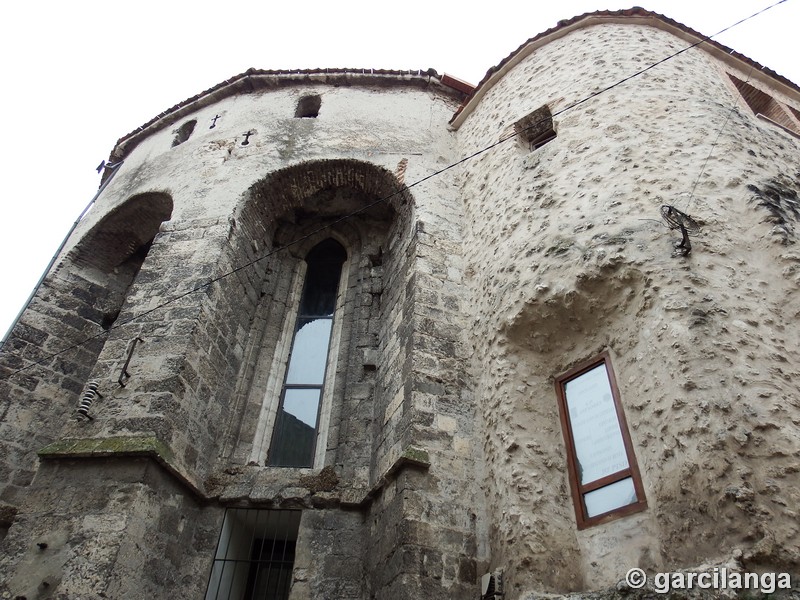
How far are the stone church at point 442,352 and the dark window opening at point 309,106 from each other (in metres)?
0.33

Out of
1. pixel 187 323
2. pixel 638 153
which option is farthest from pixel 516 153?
pixel 187 323

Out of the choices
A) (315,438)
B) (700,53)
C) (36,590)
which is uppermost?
(700,53)

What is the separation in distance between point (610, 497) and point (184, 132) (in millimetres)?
7759

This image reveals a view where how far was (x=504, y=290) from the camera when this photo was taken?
16.4ft

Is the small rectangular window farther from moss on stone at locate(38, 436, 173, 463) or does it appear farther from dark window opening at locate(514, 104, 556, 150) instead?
dark window opening at locate(514, 104, 556, 150)

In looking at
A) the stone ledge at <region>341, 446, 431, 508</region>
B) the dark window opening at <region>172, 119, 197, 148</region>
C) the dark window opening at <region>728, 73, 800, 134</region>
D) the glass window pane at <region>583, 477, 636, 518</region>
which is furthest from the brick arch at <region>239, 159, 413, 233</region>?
the dark window opening at <region>728, 73, 800, 134</region>

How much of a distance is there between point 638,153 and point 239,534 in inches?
188

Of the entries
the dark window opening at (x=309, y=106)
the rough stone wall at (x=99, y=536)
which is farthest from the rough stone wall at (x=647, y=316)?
the dark window opening at (x=309, y=106)

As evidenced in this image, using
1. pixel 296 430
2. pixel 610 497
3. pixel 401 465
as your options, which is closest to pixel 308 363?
pixel 296 430

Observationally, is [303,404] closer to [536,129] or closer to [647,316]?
[647,316]

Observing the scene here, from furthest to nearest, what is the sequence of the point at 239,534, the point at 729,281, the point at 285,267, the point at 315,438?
the point at 285,267 → the point at 315,438 → the point at 239,534 → the point at 729,281

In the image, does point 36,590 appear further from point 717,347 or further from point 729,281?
point 729,281

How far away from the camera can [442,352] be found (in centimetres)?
514

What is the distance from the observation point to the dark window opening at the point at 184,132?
8469 mm
